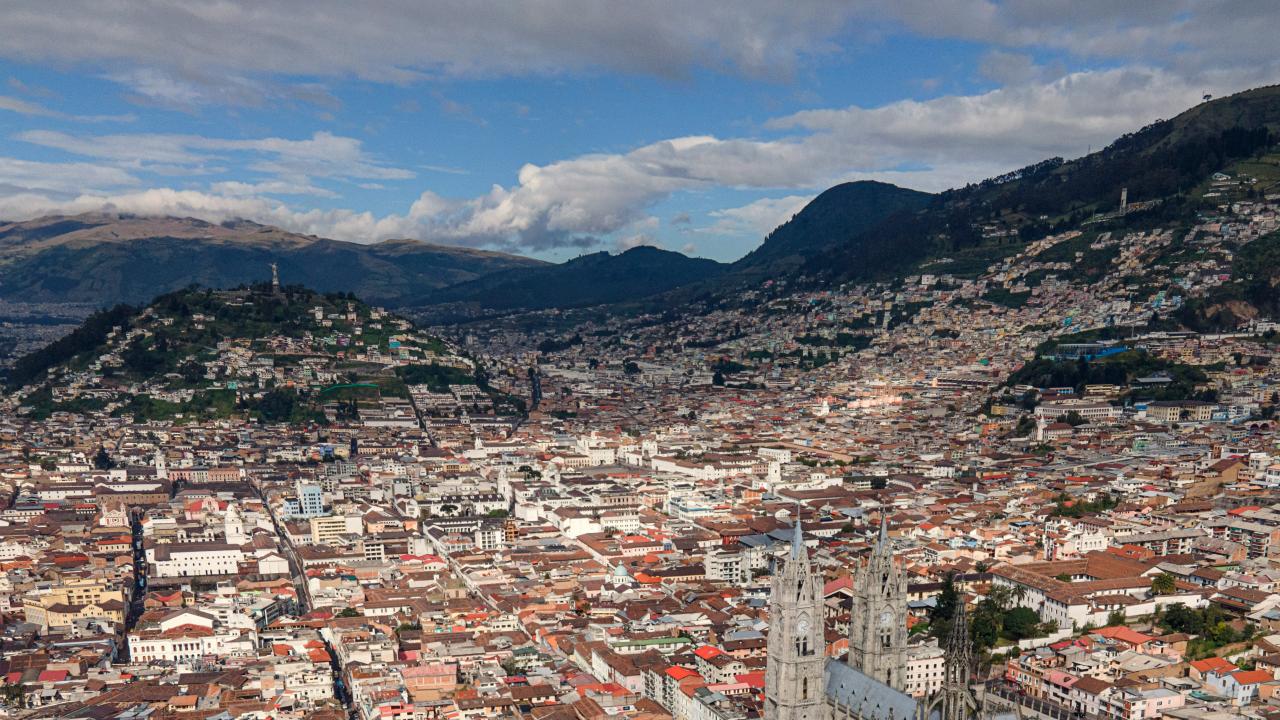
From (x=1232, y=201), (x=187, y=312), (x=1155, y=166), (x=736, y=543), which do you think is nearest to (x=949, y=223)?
(x=1155, y=166)

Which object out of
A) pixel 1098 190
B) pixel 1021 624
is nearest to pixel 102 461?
pixel 1021 624

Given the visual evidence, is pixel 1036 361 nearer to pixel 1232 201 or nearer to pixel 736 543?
pixel 1232 201

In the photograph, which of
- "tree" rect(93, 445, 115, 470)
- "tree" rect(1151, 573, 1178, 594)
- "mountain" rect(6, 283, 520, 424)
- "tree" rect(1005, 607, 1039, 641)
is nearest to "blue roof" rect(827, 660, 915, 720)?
"tree" rect(1005, 607, 1039, 641)

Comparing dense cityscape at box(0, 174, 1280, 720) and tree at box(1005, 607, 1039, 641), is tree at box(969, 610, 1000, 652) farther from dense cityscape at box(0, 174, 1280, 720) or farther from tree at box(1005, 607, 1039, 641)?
tree at box(1005, 607, 1039, 641)

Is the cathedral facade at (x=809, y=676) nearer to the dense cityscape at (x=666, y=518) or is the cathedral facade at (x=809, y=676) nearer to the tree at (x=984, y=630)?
the dense cityscape at (x=666, y=518)

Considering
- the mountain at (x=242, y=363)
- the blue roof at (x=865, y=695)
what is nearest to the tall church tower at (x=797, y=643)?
the blue roof at (x=865, y=695)

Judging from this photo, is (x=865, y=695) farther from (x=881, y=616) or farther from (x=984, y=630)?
(x=984, y=630)
